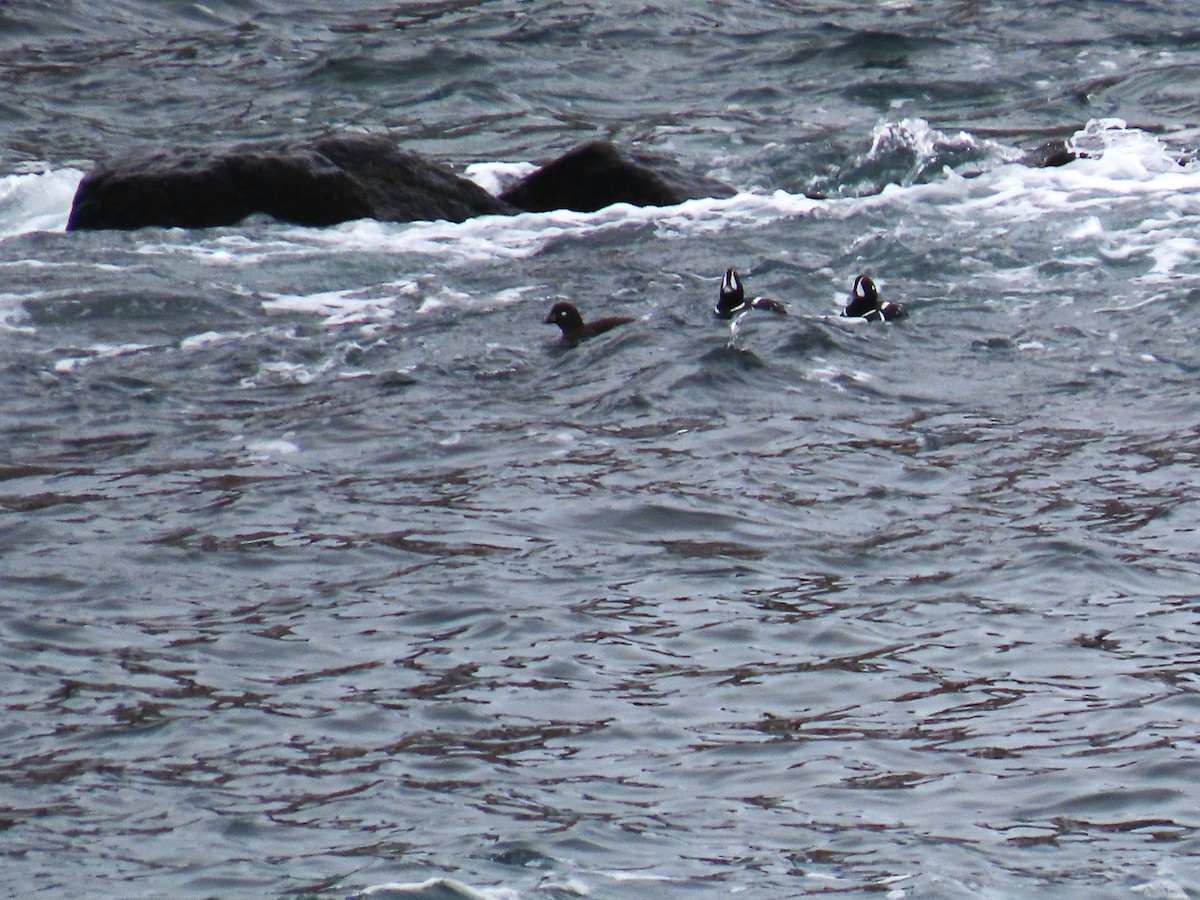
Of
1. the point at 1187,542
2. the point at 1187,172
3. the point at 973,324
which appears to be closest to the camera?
the point at 1187,542

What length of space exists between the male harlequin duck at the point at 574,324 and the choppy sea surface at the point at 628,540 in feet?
0.30

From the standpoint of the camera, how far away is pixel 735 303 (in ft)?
32.4

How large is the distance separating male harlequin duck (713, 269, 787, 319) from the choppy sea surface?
0.19 metres

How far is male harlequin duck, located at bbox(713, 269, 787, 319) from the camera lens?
9828mm

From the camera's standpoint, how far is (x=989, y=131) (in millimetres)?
14461

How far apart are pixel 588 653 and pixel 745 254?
571cm

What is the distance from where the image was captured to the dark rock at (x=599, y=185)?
488 inches

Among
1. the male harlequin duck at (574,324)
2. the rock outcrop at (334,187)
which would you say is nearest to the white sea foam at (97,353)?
the male harlequin duck at (574,324)

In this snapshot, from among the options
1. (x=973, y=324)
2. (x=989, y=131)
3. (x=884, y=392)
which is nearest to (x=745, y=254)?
(x=973, y=324)

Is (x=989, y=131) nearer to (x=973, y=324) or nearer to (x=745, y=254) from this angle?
(x=745, y=254)

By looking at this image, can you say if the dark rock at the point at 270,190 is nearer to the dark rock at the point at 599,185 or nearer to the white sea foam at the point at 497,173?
the dark rock at the point at 599,185

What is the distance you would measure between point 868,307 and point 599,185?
3.15 meters

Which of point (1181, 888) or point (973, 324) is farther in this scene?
point (973, 324)

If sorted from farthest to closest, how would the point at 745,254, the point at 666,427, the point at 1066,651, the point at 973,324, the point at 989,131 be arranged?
1. the point at 989,131
2. the point at 745,254
3. the point at 973,324
4. the point at 666,427
5. the point at 1066,651
